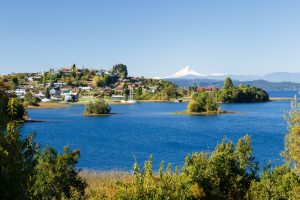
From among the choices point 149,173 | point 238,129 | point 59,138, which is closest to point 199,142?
point 238,129

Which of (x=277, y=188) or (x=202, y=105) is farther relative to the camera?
(x=202, y=105)

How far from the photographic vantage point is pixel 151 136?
6950cm

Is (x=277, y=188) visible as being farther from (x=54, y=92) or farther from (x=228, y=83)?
(x=54, y=92)

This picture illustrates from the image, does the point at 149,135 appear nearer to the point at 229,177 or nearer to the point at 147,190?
the point at 229,177

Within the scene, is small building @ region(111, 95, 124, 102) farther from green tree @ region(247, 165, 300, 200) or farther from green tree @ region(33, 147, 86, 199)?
green tree @ region(247, 165, 300, 200)

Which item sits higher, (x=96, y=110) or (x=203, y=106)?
(x=203, y=106)

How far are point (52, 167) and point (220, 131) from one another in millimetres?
58692

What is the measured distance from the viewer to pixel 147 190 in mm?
13422

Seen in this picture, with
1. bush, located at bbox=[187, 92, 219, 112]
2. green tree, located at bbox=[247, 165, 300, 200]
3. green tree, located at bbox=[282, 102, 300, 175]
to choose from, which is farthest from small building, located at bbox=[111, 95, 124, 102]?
green tree, located at bbox=[247, 165, 300, 200]

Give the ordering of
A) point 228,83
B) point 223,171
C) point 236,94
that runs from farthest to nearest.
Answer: point 228,83 < point 236,94 < point 223,171

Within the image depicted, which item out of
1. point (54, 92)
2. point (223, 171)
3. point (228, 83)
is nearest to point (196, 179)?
point (223, 171)

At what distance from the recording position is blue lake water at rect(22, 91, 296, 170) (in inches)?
1948

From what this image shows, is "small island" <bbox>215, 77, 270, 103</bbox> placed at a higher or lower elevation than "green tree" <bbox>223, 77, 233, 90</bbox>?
lower

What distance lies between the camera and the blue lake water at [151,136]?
162 ft
